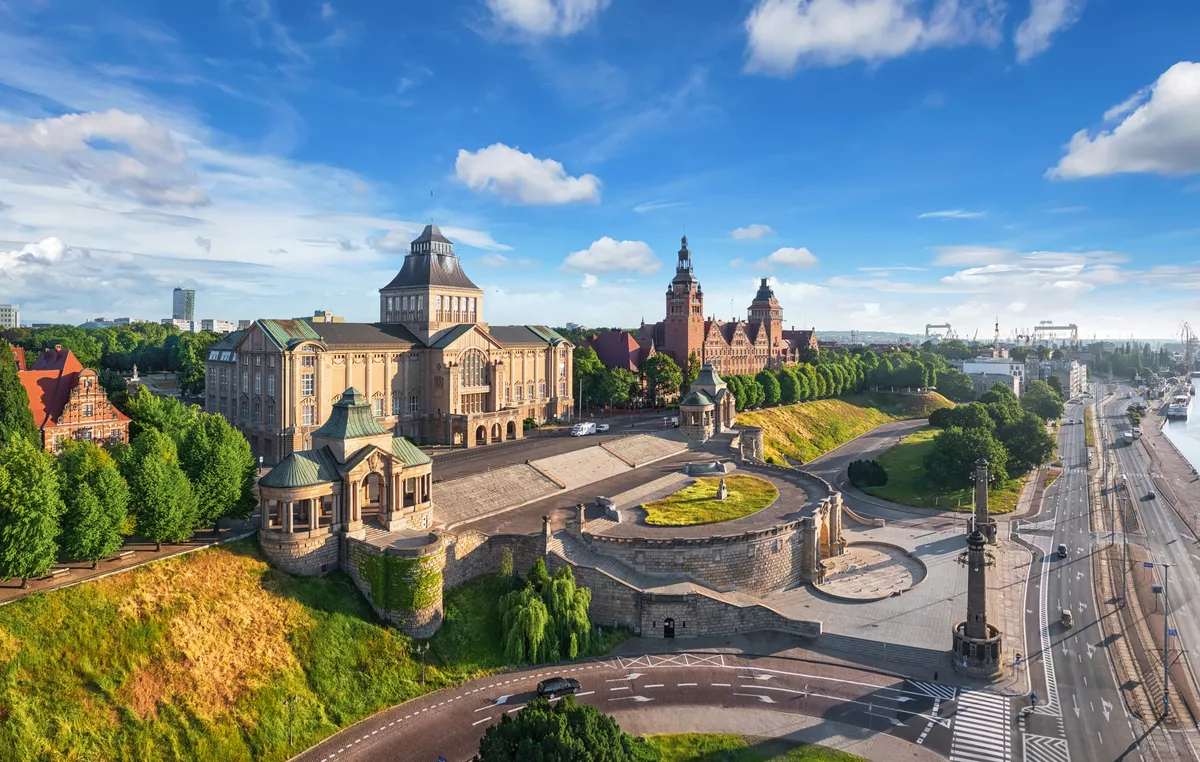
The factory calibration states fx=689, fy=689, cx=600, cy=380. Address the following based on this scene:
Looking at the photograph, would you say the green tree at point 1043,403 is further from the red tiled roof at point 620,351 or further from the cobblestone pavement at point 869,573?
the cobblestone pavement at point 869,573

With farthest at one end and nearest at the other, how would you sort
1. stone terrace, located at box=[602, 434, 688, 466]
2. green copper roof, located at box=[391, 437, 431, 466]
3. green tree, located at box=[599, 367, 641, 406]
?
green tree, located at box=[599, 367, 641, 406] → stone terrace, located at box=[602, 434, 688, 466] → green copper roof, located at box=[391, 437, 431, 466]

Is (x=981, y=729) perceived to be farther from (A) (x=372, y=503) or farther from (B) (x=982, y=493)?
(A) (x=372, y=503)

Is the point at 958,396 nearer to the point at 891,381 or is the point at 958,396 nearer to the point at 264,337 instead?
the point at 891,381

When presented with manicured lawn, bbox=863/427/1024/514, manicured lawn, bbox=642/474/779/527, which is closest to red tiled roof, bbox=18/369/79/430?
manicured lawn, bbox=642/474/779/527

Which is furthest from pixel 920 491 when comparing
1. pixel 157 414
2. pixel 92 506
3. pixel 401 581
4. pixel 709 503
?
pixel 92 506

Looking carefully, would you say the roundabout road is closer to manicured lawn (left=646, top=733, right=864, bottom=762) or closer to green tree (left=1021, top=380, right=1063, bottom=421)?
manicured lawn (left=646, top=733, right=864, bottom=762)
